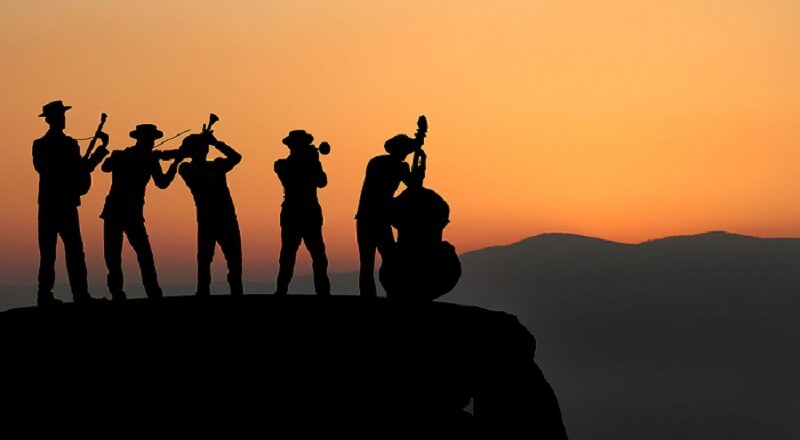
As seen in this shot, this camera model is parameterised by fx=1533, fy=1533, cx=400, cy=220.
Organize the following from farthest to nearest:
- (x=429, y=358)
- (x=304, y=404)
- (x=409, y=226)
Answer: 1. (x=409, y=226)
2. (x=429, y=358)
3. (x=304, y=404)

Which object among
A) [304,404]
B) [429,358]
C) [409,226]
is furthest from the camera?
[409,226]

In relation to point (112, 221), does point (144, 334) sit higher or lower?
lower

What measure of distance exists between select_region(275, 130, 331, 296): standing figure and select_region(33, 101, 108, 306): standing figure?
300 centimetres

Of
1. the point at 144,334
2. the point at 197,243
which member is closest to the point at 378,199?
the point at 197,243

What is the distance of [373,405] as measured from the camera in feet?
73.9

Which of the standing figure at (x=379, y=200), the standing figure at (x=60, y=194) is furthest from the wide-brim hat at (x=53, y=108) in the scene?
the standing figure at (x=379, y=200)

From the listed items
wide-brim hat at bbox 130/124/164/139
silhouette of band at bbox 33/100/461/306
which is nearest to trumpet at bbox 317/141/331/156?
silhouette of band at bbox 33/100/461/306

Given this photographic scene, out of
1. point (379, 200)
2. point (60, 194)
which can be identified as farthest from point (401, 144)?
point (60, 194)

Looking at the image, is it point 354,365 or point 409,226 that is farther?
point 409,226

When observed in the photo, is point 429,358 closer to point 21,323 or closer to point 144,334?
point 144,334

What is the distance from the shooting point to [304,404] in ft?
72.6

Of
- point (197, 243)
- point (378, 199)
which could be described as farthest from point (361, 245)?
point (197, 243)

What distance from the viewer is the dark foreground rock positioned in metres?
21.9

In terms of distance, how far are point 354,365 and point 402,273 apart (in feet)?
8.63
